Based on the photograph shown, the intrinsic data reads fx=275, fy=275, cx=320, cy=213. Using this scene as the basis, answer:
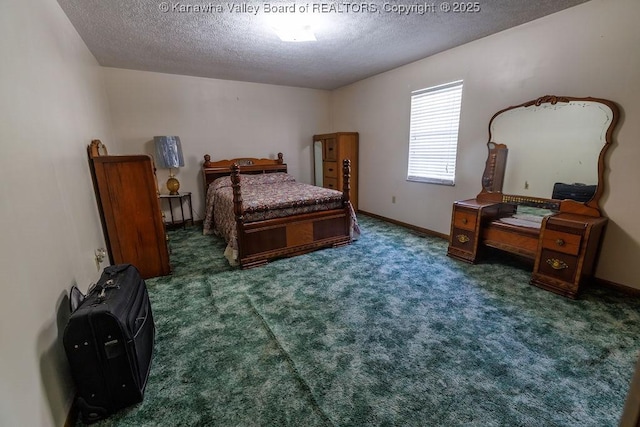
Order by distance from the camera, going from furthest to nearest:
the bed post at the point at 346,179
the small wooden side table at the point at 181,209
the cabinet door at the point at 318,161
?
the cabinet door at the point at 318,161
the small wooden side table at the point at 181,209
the bed post at the point at 346,179

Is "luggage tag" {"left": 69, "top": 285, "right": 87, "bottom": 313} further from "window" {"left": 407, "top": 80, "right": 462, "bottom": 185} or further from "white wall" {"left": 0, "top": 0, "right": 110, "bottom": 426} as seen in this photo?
"window" {"left": 407, "top": 80, "right": 462, "bottom": 185}

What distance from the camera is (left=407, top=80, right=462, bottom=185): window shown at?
3.43 meters

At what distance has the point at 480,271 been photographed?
2727 millimetres

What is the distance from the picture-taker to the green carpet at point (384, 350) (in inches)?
51.8

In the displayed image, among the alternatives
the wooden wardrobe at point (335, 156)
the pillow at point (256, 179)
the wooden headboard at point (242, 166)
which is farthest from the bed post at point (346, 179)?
the wooden headboard at point (242, 166)

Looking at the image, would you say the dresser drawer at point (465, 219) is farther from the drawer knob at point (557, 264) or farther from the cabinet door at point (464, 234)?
the drawer knob at point (557, 264)

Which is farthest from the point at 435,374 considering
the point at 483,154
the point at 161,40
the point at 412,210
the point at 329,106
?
the point at 329,106

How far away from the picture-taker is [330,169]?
198 inches

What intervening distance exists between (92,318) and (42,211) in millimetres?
604

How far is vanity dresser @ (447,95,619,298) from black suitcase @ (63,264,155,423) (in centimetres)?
296

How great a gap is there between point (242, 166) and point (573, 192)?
14.0 feet

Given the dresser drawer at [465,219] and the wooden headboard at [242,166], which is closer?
the dresser drawer at [465,219]

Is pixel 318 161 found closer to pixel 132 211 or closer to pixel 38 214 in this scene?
pixel 132 211

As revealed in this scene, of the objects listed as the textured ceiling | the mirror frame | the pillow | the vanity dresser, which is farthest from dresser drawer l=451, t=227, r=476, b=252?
the pillow
